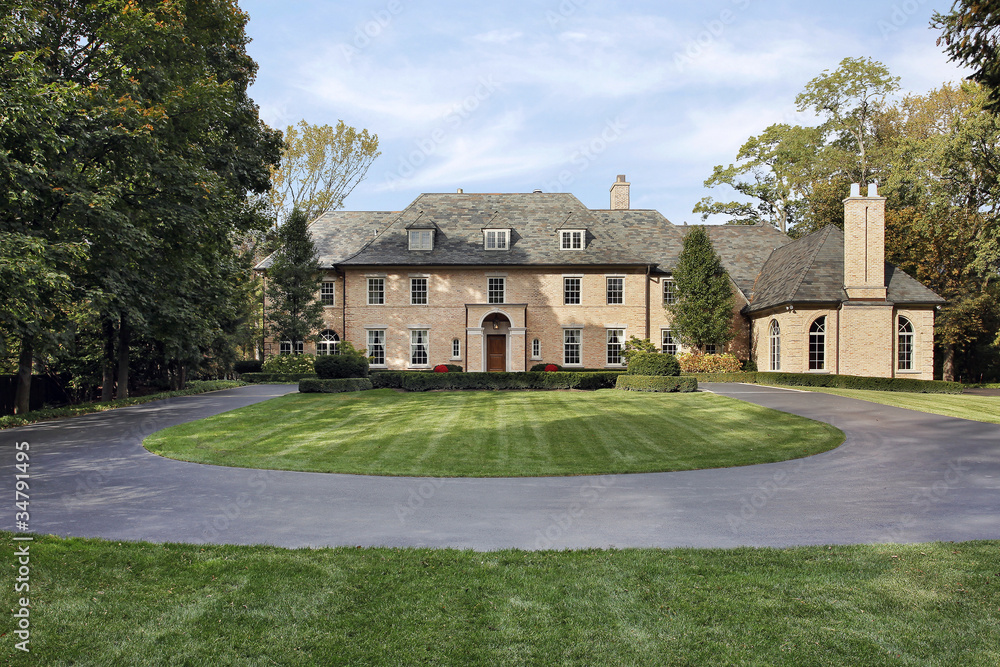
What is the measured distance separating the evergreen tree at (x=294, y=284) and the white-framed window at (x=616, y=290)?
54.9ft

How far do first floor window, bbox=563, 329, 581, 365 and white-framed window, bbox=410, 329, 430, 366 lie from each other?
815 cm

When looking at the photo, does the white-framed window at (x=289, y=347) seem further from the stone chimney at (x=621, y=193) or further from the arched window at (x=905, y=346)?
the arched window at (x=905, y=346)

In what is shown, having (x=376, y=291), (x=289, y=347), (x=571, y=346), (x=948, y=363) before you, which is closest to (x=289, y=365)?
(x=289, y=347)

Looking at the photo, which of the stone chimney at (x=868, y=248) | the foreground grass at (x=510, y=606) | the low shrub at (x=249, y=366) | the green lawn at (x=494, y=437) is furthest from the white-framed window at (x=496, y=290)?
the foreground grass at (x=510, y=606)

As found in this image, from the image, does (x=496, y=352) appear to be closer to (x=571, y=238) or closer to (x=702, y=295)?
(x=571, y=238)

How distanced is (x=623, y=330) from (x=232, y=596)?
31.0m

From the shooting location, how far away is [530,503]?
7.77 m

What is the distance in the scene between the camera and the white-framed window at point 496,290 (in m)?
34.0

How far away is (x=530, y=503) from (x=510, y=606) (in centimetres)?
339

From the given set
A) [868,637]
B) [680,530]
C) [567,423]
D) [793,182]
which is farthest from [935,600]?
[793,182]

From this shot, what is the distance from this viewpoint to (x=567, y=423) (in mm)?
15078

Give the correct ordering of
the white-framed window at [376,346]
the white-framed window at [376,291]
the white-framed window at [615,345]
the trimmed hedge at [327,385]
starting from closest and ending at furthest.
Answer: the trimmed hedge at [327,385], the white-framed window at [615,345], the white-framed window at [376,346], the white-framed window at [376,291]

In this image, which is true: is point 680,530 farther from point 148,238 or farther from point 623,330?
point 623,330

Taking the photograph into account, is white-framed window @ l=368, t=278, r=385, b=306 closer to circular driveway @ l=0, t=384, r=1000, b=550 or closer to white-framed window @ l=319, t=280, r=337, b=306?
white-framed window @ l=319, t=280, r=337, b=306
